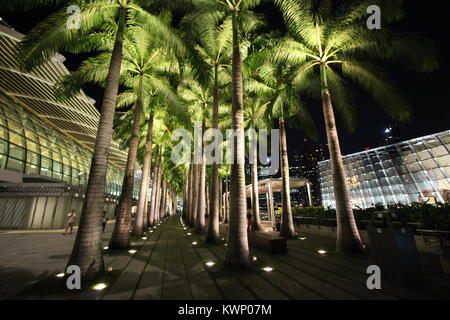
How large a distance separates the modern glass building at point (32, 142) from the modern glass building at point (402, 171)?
40340mm

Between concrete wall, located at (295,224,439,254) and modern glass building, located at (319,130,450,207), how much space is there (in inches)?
703

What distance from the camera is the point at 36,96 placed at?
2108cm

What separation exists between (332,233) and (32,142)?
32.1 metres

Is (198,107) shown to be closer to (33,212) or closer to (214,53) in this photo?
(214,53)

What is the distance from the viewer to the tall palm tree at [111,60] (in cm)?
533

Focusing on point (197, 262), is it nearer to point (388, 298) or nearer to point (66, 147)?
point (388, 298)

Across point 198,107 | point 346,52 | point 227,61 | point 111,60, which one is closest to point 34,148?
point 198,107

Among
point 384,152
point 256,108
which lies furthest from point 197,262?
point 384,152

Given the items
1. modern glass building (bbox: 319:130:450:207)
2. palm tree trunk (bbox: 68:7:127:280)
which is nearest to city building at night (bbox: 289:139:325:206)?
modern glass building (bbox: 319:130:450:207)

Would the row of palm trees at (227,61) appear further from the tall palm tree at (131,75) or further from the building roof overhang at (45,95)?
the building roof overhang at (45,95)

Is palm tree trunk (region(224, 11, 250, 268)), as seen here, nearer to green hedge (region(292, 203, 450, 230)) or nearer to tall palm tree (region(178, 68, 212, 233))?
green hedge (region(292, 203, 450, 230))

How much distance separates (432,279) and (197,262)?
6.36m

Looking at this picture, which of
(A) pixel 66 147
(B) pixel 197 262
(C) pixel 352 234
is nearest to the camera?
(B) pixel 197 262

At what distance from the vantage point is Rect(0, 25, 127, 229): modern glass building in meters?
17.8
